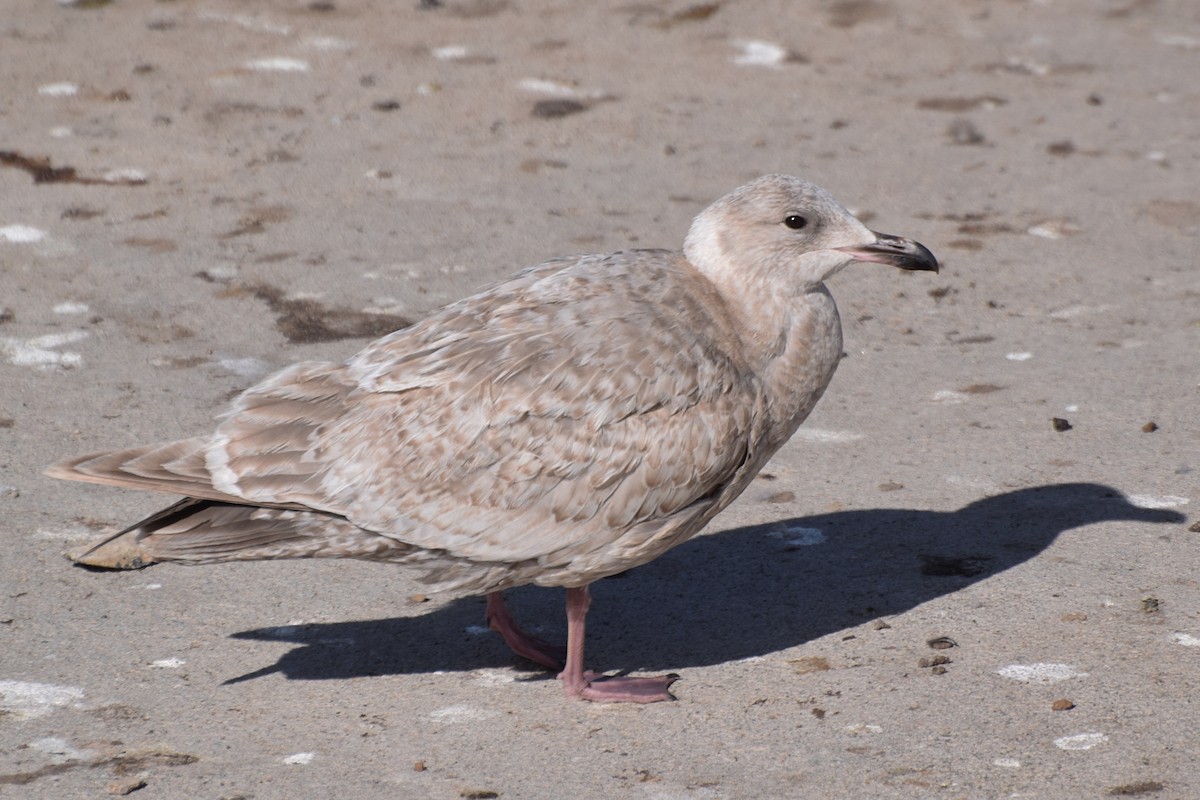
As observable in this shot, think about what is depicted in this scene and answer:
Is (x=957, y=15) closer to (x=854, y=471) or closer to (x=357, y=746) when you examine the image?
(x=854, y=471)

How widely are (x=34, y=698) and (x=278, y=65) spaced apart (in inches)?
233

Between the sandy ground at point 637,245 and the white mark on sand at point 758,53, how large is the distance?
34 millimetres

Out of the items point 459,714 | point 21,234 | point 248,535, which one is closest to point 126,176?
point 21,234

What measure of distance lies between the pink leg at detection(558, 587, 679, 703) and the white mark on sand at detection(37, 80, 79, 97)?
5841mm

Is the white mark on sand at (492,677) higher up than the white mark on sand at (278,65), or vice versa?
the white mark on sand at (278,65)

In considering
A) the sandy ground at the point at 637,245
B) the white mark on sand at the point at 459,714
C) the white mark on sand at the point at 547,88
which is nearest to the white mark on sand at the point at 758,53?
the sandy ground at the point at 637,245

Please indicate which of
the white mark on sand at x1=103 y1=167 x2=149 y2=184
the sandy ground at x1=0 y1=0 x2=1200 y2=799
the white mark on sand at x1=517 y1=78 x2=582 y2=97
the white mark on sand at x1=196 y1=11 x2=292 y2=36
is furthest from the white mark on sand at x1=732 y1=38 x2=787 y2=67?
the white mark on sand at x1=103 y1=167 x2=149 y2=184

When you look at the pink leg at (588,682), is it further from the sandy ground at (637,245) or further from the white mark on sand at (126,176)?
the white mark on sand at (126,176)

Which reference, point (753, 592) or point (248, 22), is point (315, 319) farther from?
point (248, 22)

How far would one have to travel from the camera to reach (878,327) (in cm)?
692

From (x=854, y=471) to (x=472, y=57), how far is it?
499cm

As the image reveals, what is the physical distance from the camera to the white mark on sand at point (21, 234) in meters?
7.37

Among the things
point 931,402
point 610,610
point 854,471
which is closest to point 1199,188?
point 931,402

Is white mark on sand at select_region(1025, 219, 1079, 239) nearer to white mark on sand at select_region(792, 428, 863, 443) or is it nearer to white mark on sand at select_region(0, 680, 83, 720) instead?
white mark on sand at select_region(792, 428, 863, 443)
